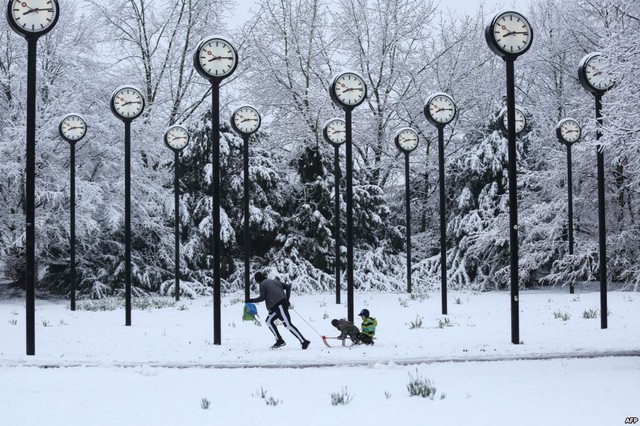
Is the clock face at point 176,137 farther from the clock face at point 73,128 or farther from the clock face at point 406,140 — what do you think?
the clock face at point 406,140

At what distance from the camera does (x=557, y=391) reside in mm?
8289

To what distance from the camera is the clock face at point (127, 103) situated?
677 inches

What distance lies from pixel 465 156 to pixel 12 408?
24422 mm

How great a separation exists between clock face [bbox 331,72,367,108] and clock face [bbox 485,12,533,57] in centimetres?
339

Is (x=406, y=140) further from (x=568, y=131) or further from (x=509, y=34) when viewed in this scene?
(x=509, y=34)

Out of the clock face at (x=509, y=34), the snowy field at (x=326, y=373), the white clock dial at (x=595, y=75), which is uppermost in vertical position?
the clock face at (x=509, y=34)

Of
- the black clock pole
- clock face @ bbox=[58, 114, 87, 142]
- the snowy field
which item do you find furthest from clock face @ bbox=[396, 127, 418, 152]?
clock face @ bbox=[58, 114, 87, 142]

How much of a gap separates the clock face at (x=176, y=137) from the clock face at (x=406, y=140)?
6559mm

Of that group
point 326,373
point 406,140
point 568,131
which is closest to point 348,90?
point 326,373

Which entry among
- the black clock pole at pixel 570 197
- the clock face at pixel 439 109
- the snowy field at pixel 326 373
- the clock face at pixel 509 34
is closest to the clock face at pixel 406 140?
the black clock pole at pixel 570 197

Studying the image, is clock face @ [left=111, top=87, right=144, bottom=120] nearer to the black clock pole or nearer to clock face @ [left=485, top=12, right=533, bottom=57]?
clock face @ [left=485, top=12, right=533, bottom=57]

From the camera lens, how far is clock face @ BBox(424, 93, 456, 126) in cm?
1819

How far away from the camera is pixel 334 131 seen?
22312 mm

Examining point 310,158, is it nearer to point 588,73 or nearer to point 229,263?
point 229,263
